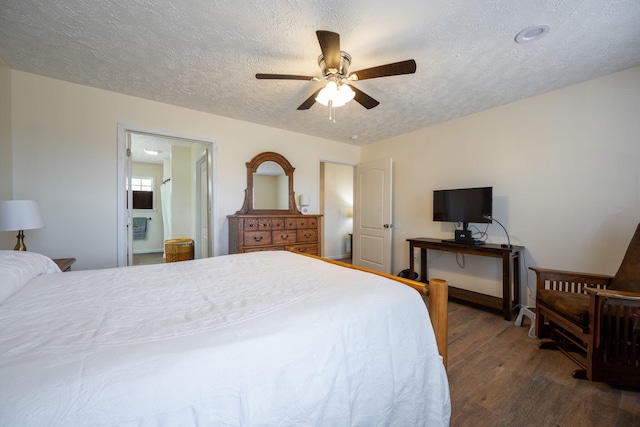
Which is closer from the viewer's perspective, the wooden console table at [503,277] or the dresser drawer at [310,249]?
the wooden console table at [503,277]

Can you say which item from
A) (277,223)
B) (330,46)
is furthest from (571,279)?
(277,223)

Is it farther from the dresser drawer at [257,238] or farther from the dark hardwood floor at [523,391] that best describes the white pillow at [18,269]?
the dark hardwood floor at [523,391]

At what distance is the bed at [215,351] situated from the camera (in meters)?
0.58

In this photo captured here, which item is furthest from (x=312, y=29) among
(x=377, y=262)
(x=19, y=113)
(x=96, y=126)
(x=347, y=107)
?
(x=377, y=262)

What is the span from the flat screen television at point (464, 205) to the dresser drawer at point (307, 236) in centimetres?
169

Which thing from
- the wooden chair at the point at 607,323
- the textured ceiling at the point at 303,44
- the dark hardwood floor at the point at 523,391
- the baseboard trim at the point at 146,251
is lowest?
the dark hardwood floor at the point at 523,391

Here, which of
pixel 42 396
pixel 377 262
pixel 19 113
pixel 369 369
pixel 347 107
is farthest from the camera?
pixel 377 262

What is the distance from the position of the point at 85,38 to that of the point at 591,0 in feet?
10.9

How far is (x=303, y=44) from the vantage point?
6.04 feet

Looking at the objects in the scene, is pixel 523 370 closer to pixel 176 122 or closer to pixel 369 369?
pixel 369 369

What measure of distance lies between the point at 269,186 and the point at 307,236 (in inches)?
37.6

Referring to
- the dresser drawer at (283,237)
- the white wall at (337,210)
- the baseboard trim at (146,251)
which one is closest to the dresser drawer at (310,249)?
the dresser drawer at (283,237)

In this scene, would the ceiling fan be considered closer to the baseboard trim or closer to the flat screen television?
the flat screen television

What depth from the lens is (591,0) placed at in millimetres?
1450
